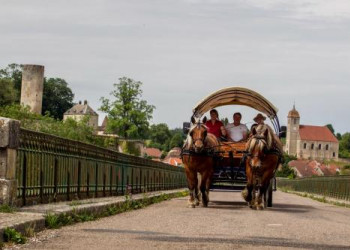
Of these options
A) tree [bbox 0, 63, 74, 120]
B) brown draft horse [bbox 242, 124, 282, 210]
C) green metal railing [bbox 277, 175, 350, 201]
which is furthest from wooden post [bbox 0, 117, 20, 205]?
tree [bbox 0, 63, 74, 120]

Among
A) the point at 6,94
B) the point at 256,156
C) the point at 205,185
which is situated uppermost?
the point at 6,94

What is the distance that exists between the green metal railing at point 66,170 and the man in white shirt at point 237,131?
344 cm

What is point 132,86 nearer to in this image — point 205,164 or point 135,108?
point 135,108

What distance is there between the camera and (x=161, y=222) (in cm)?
1539

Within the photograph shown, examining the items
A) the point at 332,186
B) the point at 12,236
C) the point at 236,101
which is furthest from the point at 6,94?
the point at 12,236

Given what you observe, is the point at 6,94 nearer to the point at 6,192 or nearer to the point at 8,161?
the point at 8,161

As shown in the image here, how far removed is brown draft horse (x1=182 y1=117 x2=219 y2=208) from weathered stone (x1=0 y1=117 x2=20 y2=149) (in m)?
7.86

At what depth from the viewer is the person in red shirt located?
24.8 m

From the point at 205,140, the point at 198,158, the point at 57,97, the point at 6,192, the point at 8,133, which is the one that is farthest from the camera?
the point at 57,97

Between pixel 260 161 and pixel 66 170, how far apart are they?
5.18 m

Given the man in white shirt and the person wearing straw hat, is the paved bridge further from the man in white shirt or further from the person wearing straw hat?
the man in white shirt

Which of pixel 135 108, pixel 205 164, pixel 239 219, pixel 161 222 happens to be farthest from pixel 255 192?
pixel 135 108

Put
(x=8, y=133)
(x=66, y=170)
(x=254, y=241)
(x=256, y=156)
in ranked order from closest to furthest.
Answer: (x=254, y=241), (x=8, y=133), (x=66, y=170), (x=256, y=156)

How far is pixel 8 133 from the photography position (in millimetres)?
14250
